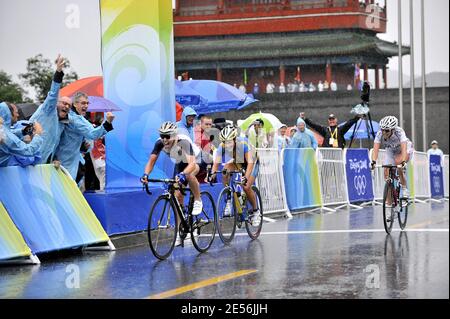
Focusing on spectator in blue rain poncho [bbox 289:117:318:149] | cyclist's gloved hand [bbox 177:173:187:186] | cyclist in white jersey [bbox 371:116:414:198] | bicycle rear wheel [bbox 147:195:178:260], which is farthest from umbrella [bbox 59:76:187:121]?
bicycle rear wheel [bbox 147:195:178:260]

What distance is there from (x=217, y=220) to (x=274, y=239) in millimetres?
1602

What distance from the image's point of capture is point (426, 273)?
9.33 m

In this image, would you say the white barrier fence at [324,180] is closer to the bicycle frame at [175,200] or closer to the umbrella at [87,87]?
the umbrella at [87,87]

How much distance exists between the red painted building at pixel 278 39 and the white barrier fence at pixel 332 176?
43.2m

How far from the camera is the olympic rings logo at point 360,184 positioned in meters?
22.4

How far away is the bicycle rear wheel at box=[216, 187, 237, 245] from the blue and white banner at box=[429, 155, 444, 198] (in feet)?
55.3

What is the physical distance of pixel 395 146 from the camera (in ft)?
48.3

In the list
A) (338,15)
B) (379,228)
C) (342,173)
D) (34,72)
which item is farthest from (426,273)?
(338,15)

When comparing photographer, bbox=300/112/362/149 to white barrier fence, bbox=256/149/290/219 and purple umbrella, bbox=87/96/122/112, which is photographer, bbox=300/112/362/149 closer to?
white barrier fence, bbox=256/149/290/219

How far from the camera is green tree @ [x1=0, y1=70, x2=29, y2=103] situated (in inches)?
1013

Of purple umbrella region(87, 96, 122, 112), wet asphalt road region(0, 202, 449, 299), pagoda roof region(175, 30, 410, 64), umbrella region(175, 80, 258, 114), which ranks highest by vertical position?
pagoda roof region(175, 30, 410, 64)

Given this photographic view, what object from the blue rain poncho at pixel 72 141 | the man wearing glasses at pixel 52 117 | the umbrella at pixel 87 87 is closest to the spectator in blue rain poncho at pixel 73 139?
the blue rain poncho at pixel 72 141

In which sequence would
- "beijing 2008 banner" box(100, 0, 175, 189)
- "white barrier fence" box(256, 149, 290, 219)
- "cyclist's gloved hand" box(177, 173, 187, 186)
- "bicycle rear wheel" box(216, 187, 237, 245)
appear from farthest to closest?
1. "white barrier fence" box(256, 149, 290, 219)
2. "beijing 2008 banner" box(100, 0, 175, 189)
3. "bicycle rear wheel" box(216, 187, 237, 245)
4. "cyclist's gloved hand" box(177, 173, 187, 186)

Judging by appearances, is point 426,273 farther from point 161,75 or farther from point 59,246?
point 161,75
